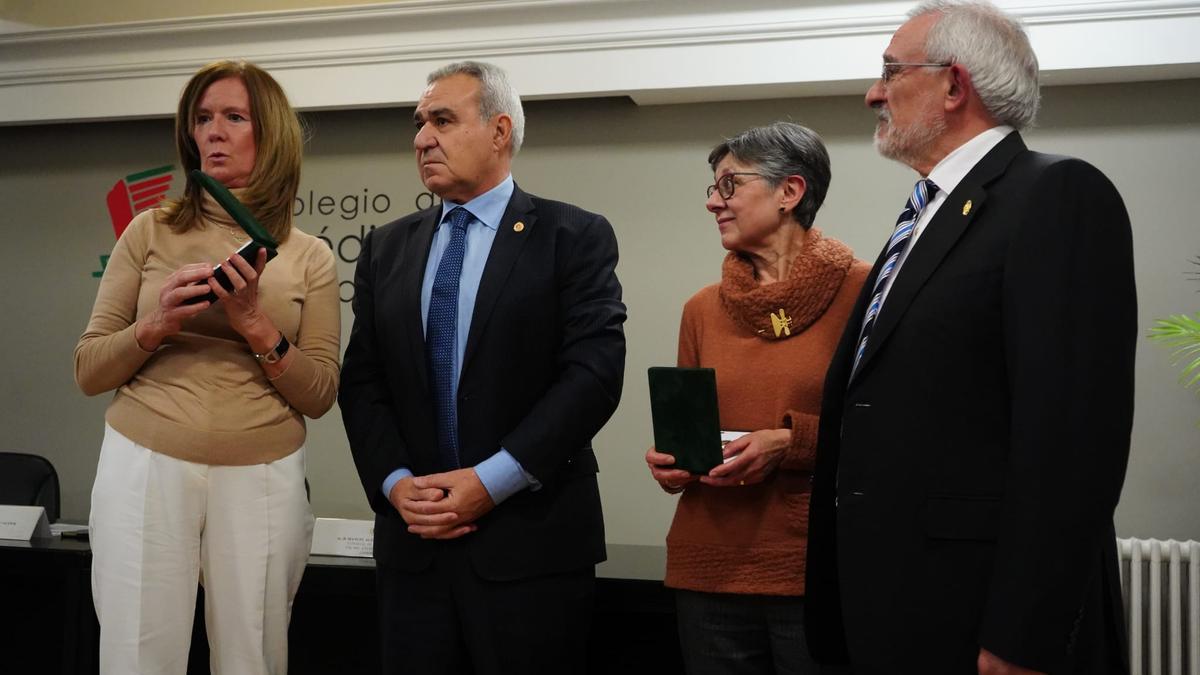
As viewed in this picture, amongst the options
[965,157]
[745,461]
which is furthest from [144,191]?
[965,157]

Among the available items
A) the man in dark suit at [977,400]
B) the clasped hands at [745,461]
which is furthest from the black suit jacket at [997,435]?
the clasped hands at [745,461]

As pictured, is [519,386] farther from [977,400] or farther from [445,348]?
[977,400]

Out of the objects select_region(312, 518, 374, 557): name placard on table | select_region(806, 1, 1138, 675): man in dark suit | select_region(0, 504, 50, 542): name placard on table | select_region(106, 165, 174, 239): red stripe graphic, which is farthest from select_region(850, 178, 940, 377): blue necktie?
select_region(106, 165, 174, 239): red stripe graphic

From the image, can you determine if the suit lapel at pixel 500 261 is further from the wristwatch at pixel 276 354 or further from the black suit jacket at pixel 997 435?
the black suit jacket at pixel 997 435

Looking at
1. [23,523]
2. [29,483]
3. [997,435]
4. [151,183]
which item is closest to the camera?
[997,435]

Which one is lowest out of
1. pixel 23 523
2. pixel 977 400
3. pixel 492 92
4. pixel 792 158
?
pixel 23 523

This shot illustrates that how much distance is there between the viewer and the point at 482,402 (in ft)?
7.22

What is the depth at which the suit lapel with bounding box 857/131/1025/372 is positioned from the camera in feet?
5.53

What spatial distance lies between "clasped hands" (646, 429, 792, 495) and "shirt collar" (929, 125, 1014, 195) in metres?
0.60

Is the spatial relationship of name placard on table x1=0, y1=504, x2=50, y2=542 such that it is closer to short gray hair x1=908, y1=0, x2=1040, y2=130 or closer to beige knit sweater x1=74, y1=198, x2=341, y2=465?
beige knit sweater x1=74, y1=198, x2=341, y2=465

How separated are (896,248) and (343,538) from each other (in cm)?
181

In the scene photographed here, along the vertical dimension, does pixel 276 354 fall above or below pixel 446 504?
above

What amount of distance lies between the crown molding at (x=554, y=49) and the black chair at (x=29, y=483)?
1962mm

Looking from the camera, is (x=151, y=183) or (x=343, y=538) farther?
(x=151, y=183)
